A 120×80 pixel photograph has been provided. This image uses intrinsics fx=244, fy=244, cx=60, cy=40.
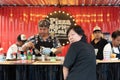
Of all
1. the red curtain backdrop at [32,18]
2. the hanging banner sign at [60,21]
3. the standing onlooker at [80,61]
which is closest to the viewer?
the standing onlooker at [80,61]

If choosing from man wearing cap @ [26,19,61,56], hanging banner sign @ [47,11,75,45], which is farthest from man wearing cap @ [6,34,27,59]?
hanging banner sign @ [47,11,75,45]

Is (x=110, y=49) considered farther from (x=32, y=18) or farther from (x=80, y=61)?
(x=32, y=18)

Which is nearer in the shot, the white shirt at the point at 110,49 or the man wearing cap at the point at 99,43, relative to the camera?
the white shirt at the point at 110,49

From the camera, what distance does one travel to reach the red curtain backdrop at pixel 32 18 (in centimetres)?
912

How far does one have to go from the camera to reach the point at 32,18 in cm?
916

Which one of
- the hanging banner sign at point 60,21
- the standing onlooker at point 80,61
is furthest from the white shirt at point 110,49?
the hanging banner sign at point 60,21

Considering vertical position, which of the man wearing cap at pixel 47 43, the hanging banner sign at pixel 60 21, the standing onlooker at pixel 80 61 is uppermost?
the hanging banner sign at pixel 60 21

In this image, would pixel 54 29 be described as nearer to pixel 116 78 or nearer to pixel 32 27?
pixel 32 27

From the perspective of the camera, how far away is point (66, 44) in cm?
894

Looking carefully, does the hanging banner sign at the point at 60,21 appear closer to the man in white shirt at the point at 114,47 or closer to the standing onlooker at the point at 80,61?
the man in white shirt at the point at 114,47

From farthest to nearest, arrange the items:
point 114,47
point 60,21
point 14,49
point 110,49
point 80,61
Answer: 1. point 60,21
2. point 14,49
3. point 114,47
4. point 110,49
5. point 80,61

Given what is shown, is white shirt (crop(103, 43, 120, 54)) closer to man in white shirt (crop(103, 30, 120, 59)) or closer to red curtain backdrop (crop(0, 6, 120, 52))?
man in white shirt (crop(103, 30, 120, 59))

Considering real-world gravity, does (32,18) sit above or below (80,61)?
above

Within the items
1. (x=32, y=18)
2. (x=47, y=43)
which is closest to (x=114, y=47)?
(x=47, y=43)
